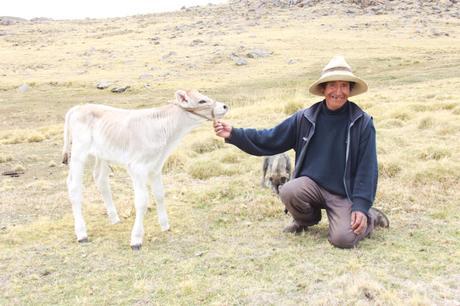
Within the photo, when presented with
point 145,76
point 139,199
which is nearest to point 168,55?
point 145,76

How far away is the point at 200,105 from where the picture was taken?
628 centimetres

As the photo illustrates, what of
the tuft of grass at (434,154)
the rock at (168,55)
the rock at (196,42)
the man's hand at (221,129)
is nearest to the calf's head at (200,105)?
the man's hand at (221,129)

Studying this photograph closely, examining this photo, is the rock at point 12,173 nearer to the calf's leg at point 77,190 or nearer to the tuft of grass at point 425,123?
the calf's leg at point 77,190

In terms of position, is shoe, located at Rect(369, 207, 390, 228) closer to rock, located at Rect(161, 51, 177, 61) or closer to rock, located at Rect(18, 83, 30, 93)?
rock, located at Rect(18, 83, 30, 93)

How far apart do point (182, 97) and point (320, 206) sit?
6.81ft

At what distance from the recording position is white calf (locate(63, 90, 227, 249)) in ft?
20.8

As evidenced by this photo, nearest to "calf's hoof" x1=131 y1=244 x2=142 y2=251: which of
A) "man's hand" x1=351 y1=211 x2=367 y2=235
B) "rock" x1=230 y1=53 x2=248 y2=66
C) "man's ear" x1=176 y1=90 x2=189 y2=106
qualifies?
"man's ear" x1=176 y1=90 x2=189 y2=106

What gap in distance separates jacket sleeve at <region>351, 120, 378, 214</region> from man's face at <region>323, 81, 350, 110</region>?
1.31 feet

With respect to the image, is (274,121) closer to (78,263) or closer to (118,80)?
(78,263)

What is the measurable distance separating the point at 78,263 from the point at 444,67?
2774 centimetres

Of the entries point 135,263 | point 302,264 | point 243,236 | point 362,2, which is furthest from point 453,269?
point 362,2

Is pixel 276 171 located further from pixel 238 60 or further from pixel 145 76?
pixel 238 60

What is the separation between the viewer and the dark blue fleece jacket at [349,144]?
5.88 meters

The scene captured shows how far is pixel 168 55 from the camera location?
44344mm
